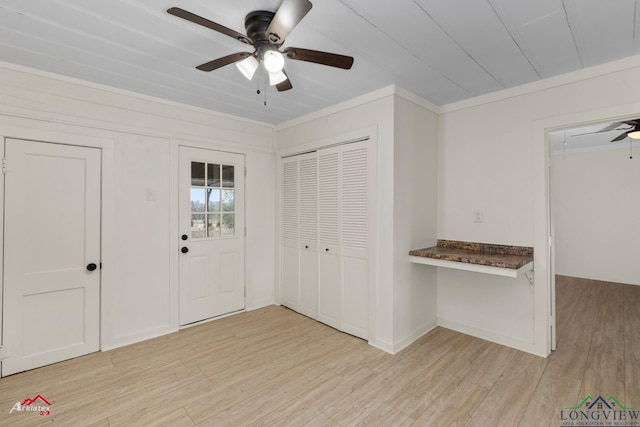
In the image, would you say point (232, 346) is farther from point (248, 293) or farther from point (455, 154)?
point (455, 154)

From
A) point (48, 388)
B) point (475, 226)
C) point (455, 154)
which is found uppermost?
point (455, 154)

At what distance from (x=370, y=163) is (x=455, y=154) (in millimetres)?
1042

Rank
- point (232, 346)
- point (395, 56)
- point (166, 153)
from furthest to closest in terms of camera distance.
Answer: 1. point (166, 153)
2. point (232, 346)
3. point (395, 56)

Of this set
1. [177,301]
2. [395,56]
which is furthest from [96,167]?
[395,56]

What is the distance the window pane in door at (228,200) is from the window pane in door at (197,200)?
0.25 metres

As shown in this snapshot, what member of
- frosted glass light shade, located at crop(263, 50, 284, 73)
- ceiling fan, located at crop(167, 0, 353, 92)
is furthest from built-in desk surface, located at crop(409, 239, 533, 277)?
frosted glass light shade, located at crop(263, 50, 284, 73)

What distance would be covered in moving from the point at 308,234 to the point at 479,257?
1.89 meters

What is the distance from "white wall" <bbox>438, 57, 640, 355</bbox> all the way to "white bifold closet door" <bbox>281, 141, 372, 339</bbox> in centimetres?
101

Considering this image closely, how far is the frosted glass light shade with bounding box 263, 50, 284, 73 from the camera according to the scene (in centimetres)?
173

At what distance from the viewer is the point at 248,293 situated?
397 cm

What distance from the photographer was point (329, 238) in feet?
11.4

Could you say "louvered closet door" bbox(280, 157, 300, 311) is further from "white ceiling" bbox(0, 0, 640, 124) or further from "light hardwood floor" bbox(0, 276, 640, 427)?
"white ceiling" bbox(0, 0, 640, 124)

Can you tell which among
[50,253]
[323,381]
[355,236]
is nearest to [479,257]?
[355,236]

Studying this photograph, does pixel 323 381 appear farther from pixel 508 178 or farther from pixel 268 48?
pixel 508 178
